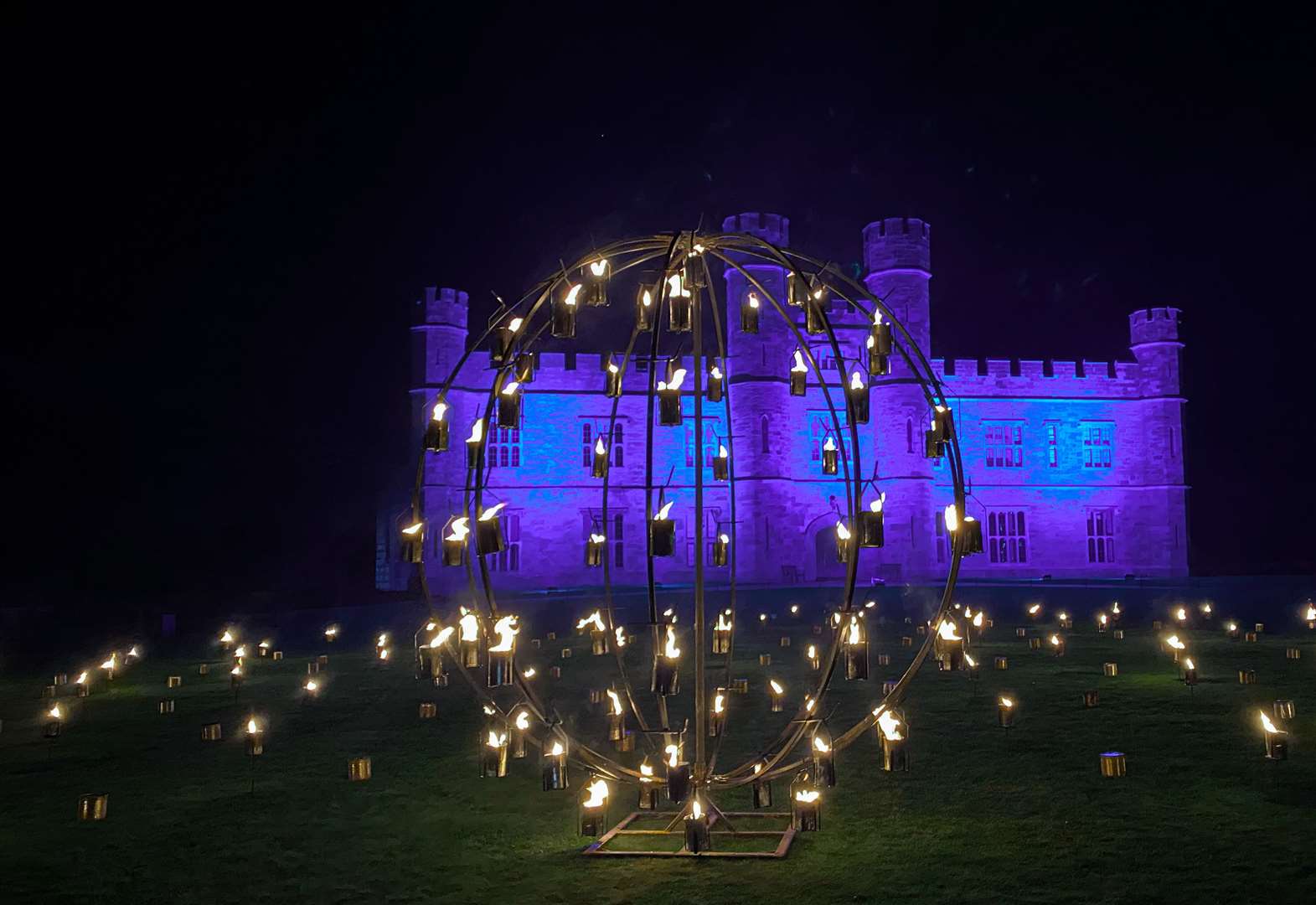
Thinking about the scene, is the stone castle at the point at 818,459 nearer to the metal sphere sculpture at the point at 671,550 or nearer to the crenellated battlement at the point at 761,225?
the crenellated battlement at the point at 761,225

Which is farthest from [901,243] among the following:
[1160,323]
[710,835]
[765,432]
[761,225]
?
[710,835]

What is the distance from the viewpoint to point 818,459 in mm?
35469

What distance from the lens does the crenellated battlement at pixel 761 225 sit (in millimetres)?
32344

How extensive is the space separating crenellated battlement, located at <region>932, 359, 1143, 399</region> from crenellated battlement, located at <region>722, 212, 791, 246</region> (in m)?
8.89

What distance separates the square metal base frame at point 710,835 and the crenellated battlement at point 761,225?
2686 centimetres

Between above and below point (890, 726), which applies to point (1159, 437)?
above

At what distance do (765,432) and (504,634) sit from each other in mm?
28101

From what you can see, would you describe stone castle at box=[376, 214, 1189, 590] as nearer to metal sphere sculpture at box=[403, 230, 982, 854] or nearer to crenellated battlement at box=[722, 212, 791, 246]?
crenellated battlement at box=[722, 212, 791, 246]

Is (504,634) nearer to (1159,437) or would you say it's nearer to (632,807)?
(632,807)

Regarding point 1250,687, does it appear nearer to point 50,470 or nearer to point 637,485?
point 637,485

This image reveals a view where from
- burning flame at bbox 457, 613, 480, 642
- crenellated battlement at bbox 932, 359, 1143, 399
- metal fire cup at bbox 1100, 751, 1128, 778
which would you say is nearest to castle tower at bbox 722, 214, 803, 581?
crenellated battlement at bbox 932, 359, 1143, 399

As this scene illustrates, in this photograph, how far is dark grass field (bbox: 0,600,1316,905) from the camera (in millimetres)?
5500

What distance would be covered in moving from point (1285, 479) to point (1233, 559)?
19.7 ft

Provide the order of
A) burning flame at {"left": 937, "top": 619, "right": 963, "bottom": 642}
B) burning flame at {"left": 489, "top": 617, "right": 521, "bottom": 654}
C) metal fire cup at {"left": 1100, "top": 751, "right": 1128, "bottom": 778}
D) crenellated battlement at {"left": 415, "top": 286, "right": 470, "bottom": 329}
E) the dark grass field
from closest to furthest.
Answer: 1. the dark grass field
2. burning flame at {"left": 937, "top": 619, "right": 963, "bottom": 642}
3. burning flame at {"left": 489, "top": 617, "right": 521, "bottom": 654}
4. metal fire cup at {"left": 1100, "top": 751, "right": 1128, "bottom": 778}
5. crenellated battlement at {"left": 415, "top": 286, "right": 470, "bottom": 329}
